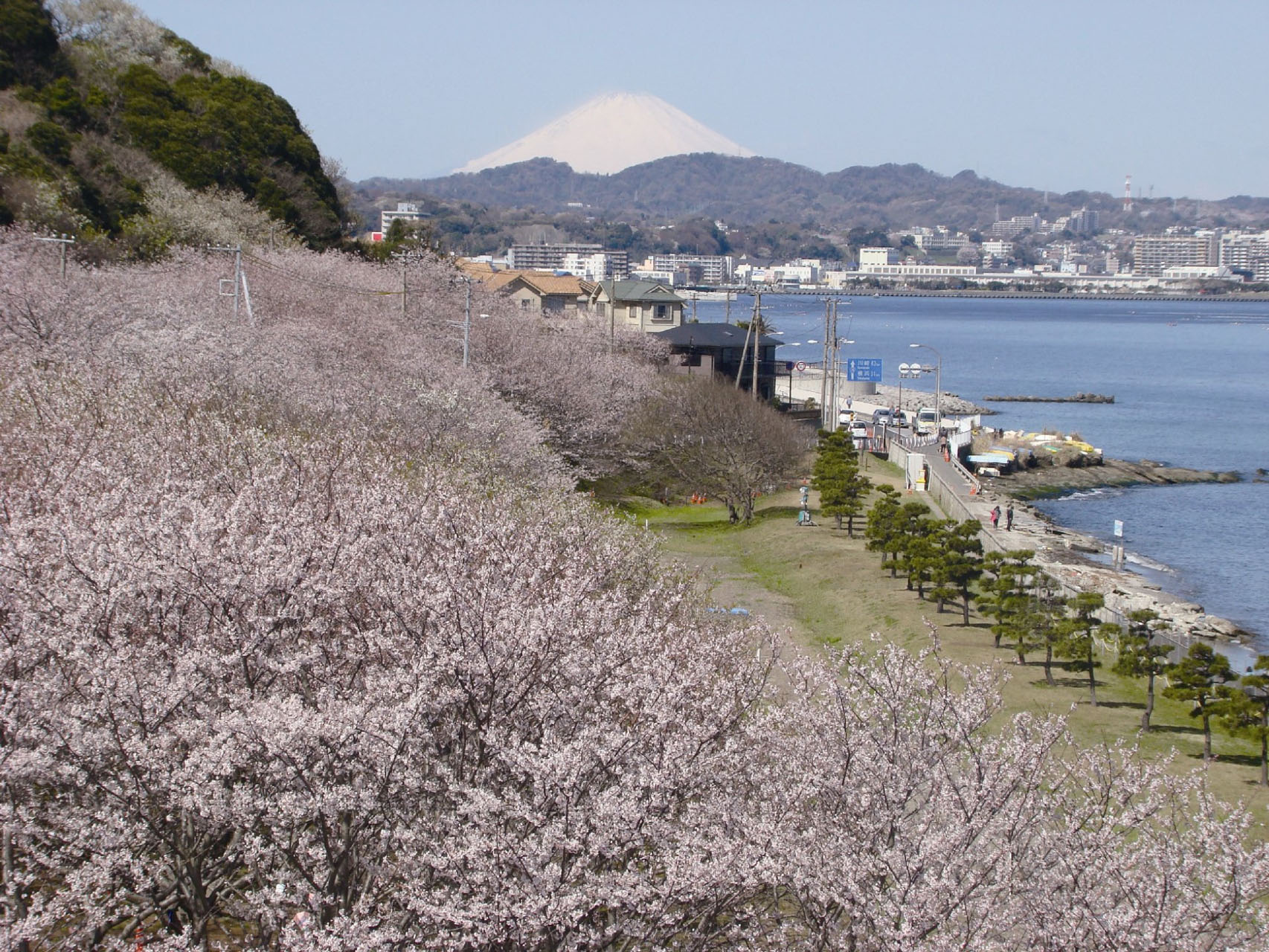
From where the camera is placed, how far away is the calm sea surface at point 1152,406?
128 feet

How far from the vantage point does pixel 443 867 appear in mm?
7895

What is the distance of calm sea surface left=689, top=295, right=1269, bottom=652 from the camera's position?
3888 centimetres

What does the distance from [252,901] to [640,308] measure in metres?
57.0

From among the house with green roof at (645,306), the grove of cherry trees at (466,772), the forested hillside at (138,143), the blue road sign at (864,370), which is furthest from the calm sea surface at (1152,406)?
the forested hillside at (138,143)

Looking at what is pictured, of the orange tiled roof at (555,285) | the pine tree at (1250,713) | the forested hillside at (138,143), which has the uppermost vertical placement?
the forested hillside at (138,143)

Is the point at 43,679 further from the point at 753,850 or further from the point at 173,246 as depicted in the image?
the point at 173,246

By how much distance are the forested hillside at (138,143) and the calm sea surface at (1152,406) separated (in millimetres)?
23682

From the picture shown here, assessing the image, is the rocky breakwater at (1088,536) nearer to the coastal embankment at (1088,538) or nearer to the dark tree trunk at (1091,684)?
the coastal embankment at (1088,538)

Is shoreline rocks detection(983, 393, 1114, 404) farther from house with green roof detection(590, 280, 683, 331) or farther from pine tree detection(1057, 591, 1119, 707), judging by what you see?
pine tree detection(1057, 591, 1119, 707)

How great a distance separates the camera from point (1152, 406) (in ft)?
271

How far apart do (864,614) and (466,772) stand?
1652 centimetres

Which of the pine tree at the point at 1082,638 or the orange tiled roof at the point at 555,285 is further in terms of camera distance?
the orange tiled roof at the point at 555,285

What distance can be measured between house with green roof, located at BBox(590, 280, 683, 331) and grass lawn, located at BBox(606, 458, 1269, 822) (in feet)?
83.7

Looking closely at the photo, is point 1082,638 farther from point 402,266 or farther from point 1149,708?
point 402,266
